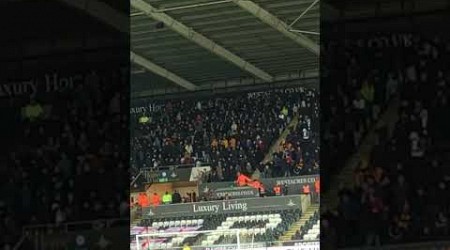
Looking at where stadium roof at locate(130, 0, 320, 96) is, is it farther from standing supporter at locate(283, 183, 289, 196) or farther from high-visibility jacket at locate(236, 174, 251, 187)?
standing supporter at locate(283, 183, 289, 196)

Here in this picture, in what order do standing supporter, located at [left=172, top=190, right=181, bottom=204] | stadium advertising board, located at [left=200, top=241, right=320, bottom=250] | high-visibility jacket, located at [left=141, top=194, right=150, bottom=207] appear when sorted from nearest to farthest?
stadium advertising board, located at [left=200, top=241, right=320, bottom=250] → high-visibility jacket, located at [left=141, top=194, right=150, bottom=207] → standing supporter, located at [left=172, top=190, right=181, bottom=204]

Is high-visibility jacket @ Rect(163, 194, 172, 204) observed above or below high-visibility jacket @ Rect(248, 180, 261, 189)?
below

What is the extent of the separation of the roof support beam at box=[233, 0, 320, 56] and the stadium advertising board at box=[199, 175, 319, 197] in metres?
4.23

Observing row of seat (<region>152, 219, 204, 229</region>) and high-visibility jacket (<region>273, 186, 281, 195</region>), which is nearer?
row of seat (<region>152, 219, 204, 229</region>)

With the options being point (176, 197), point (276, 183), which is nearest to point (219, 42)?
point (276, 183)

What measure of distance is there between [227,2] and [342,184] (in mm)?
13666

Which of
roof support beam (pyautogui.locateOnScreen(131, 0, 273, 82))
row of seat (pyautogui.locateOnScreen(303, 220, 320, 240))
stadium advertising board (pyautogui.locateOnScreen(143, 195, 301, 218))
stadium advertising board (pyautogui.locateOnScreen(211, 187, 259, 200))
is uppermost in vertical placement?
roof support beam (pyautogui.locateOnScreen(131, 0, 273, 82))

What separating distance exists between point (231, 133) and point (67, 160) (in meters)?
21.8

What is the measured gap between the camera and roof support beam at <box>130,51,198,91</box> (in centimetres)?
2259

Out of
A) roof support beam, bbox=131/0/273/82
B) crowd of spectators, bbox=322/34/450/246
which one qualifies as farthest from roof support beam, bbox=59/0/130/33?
roof support beam, bbox=131/0/273/82

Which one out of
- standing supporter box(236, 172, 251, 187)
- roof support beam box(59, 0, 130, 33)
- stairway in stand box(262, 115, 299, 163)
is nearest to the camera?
roof support beam box(59, 0, 130, 33)

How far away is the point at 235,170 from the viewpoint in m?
26.8

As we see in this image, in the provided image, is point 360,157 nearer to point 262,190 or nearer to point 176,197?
point 262,190

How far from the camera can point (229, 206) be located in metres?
24.1
